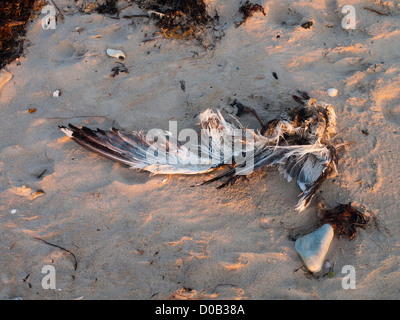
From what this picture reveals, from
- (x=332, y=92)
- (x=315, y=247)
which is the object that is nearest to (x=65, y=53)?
(x=332, y=92)

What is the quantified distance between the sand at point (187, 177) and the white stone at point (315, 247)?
0.08 m

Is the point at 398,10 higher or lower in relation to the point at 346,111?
higher

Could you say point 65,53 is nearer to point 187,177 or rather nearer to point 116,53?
point 116,53

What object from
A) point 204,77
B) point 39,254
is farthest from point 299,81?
point 39,254

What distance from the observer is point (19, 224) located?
253 centimetres

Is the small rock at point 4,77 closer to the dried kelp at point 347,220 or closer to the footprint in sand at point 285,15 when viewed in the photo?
the footprint in sand at point 285,15

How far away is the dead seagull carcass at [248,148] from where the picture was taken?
2594 millimetres

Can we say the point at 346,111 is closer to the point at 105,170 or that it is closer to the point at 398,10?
the point at 398,10

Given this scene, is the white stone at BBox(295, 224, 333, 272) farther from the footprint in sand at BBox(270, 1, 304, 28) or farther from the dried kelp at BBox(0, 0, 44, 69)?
the dried kelp at BBox(0, 0, 44, 69)

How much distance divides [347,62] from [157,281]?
2.67m

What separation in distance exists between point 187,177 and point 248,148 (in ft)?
1.82
